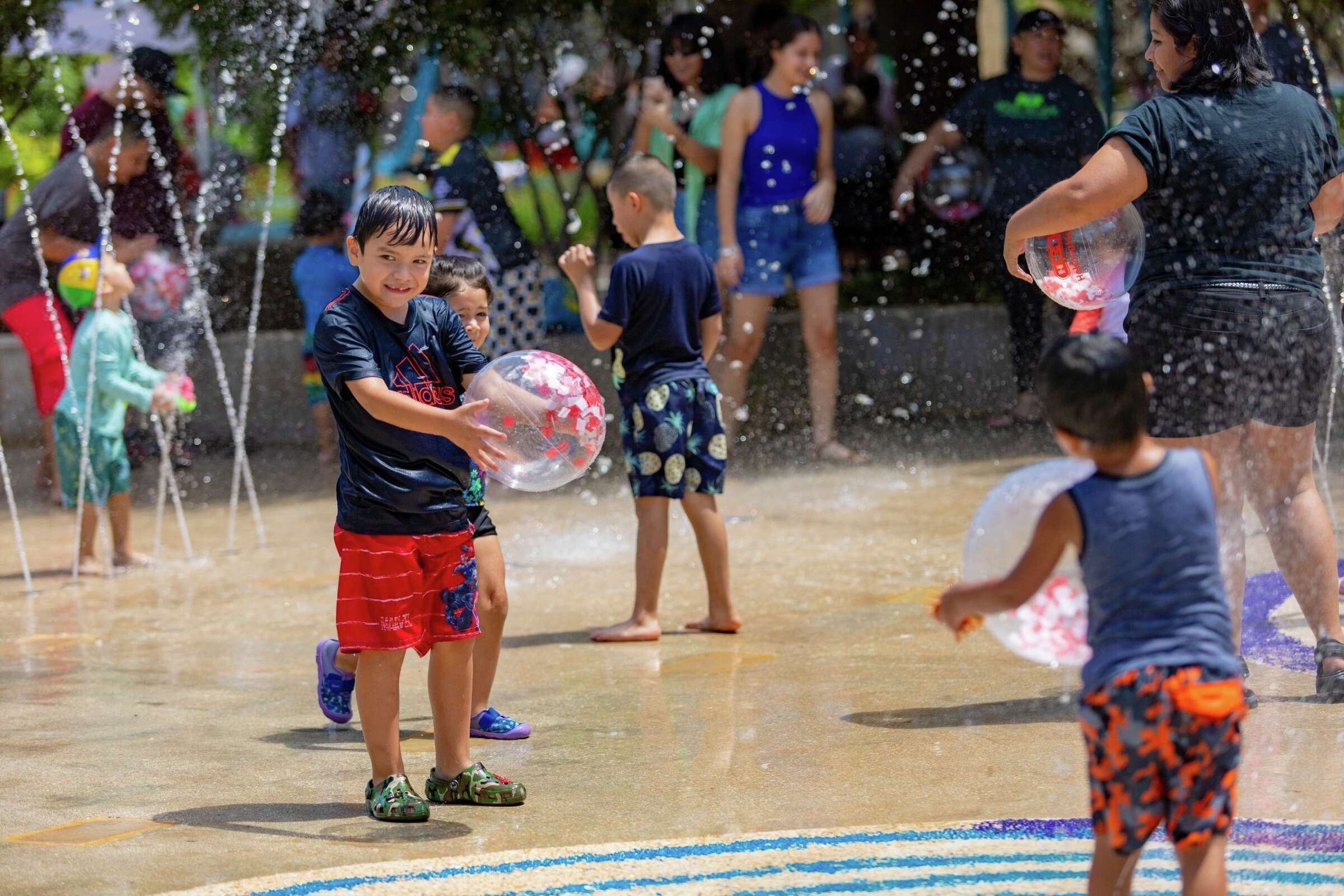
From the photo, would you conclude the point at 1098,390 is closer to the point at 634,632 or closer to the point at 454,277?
the point at 454,277

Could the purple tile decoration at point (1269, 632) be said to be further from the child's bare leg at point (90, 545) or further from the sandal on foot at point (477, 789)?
the child's bare leg at point (90, 545)

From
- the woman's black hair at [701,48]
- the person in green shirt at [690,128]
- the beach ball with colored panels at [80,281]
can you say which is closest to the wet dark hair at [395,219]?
the beach ball with colored panels at [80,281]

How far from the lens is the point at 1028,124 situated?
898 centimetres

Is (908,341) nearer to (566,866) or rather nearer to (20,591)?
(20,591)

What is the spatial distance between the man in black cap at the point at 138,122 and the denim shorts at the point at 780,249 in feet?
9.54

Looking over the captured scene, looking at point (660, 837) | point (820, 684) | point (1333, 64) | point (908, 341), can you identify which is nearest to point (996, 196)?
point (908, 341)

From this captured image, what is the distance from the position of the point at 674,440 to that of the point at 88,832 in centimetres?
231

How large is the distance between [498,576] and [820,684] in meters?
1.09

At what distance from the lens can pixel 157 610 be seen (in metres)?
6.29

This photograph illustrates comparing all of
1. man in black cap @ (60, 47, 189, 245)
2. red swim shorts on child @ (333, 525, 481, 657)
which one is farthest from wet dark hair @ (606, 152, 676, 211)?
man in black cap @ (60, 47, 189, 245)

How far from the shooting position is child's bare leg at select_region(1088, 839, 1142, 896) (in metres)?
2.72

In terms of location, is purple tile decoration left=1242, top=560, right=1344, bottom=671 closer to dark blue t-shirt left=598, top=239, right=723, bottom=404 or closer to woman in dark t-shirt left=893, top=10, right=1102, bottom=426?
dark blue t-shirt left=598, top=239, right=723, bottom=404

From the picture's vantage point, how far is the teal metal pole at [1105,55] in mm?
10289

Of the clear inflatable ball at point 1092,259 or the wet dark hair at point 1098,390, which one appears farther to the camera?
the clear inflatable ball at point 1092,259
